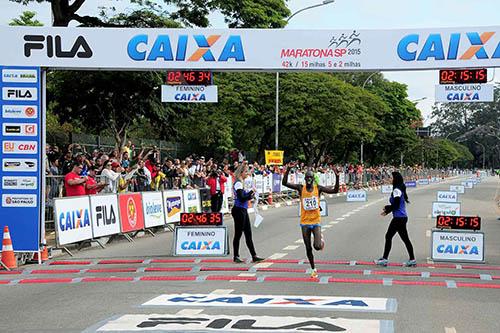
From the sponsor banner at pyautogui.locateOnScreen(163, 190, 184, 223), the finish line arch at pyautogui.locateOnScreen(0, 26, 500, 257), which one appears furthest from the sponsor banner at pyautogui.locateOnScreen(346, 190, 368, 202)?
the finish line arch at pyautogui.locateOnScreen(0, 26, 500, 257)

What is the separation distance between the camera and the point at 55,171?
69.4 ft

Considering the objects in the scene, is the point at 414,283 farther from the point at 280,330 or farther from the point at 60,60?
the point at 60,60

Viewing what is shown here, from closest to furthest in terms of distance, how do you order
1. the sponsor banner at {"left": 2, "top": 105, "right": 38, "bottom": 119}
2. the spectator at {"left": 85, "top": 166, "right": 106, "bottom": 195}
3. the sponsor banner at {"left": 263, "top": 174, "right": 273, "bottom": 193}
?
1. the sponsor banner at {"left": 2, "top": 105, "right": 38, "bottom": 119}
2. the spectator at {"left": 85, "top": 166, "right": 106, "bottom": 195}
3. the sponsor banner at {"left": 263, "top": 174, "right": 273, "bottom": 193}

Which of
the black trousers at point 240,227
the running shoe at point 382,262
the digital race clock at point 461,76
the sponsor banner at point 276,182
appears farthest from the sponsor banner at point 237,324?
the sponsor banner at point 276,182

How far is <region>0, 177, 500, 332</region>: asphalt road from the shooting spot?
909cm

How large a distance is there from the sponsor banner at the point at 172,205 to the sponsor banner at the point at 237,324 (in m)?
13.6

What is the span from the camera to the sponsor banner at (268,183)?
37156mm

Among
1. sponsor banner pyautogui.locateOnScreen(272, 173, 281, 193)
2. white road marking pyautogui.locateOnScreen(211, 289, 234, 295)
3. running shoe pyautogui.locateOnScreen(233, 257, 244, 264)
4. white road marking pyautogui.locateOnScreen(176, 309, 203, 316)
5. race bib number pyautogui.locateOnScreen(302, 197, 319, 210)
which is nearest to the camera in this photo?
white road marking pyautogui.locateOnScreen(176, 309, 203, 316)

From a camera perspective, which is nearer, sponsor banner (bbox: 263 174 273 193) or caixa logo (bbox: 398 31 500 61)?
caixa logo (bbox: 398 31 500 61)

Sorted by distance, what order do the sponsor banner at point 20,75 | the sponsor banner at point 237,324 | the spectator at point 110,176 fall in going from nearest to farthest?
the sponsor banner at point 237,324 < the sponsor banner at point 20,75 < the spectator at point 110,176

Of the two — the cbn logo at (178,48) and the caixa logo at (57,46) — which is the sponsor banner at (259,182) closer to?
the cbn logo at (178,48)

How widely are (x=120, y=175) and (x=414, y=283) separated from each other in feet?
35.4

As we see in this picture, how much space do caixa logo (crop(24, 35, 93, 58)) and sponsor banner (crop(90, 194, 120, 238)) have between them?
3637mm

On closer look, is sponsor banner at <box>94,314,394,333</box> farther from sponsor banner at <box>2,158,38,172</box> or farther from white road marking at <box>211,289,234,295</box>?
sponsor banner at <box>2,158,38,172</box>
